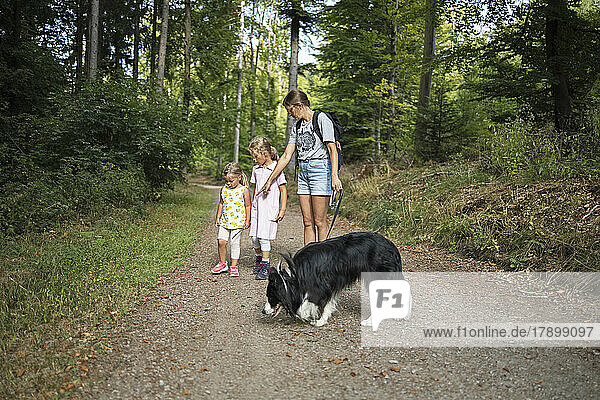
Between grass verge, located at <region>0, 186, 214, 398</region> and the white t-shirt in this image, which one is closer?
grass verge, located at <region>0, 186, 214, 398</region>

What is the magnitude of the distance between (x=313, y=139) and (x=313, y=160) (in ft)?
0.86

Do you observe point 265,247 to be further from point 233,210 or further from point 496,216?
point 496,216

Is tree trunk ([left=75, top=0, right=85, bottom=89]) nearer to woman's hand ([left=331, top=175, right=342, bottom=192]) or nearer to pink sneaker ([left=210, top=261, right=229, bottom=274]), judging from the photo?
pink sneaker ([left=210, top=261, right=229, bottom=274])

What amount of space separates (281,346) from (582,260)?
150 inches

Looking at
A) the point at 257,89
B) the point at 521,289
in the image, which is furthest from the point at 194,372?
the point at 257,89

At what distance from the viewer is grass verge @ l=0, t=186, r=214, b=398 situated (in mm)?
3143

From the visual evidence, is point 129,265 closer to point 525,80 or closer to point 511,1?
point 525,80

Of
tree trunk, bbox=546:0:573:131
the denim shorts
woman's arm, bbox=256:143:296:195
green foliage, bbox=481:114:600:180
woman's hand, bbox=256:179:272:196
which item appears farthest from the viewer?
tree trunk, bbox=546:0:573:131

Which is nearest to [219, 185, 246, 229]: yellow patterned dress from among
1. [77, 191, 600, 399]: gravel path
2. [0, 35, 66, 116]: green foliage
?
[77, 191, 600, 399]: gravel path

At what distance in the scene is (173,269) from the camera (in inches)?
252

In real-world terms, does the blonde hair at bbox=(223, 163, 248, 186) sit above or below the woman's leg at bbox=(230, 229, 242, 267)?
above

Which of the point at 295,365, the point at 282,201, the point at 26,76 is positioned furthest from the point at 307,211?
the point at 26,76

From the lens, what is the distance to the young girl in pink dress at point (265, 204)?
6121 mm

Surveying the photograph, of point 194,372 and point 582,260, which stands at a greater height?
point 582,260
